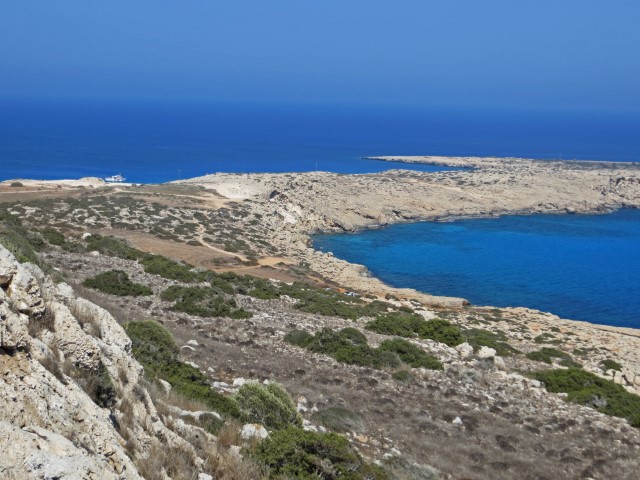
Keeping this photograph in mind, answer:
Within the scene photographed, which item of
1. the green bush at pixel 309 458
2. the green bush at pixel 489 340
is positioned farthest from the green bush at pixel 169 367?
the green bush at pixel 489 340

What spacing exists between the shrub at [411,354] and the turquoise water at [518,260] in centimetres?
2614

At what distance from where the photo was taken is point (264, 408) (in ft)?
32.0

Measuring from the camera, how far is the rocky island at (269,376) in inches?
205

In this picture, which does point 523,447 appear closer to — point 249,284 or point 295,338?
point 295,338

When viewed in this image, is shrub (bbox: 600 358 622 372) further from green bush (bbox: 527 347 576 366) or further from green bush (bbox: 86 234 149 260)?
green bush (bbox: 86 234 149 260)

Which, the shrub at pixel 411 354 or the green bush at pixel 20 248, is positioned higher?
the green bush at pixel 20 248

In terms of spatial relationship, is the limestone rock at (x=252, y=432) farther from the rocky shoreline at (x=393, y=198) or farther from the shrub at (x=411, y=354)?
the rocky shoreline at (x=393, y=198)

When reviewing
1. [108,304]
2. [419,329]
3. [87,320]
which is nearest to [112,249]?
[108,304]

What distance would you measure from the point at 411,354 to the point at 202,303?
772cm

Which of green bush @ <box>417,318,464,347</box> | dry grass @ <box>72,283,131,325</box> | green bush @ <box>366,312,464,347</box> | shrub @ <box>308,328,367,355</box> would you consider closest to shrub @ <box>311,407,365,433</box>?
shrub @ <box>308,328,367,355</box>

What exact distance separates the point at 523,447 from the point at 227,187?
63.4 m

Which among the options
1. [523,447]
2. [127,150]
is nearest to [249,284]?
[523,447]

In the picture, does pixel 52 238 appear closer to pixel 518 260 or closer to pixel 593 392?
pixel 593 392

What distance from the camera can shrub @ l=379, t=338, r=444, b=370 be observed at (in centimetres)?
1741
